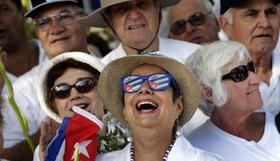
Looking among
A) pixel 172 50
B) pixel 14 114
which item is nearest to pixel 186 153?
pixel 172 50

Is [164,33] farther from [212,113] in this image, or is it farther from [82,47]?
[212,113]

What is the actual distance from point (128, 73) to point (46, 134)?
21.6 inches

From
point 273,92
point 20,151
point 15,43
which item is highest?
point 15,43

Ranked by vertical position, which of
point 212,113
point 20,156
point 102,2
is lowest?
point 20,156

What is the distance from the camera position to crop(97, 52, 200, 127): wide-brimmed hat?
13.6 feet

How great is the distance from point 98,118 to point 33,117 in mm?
1277

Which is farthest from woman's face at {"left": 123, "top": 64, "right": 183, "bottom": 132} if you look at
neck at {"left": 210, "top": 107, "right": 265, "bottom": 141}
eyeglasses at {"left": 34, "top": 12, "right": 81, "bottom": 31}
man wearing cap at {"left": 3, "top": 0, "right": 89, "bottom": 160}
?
eyeglasses at {"left": 34, "top": 12, "right": 81, "bottom": 31}

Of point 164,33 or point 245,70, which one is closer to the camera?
point 245,70

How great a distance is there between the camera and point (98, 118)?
4.44 m

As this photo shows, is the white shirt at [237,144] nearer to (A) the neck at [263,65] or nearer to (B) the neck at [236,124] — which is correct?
(B) the neck at [236,124]

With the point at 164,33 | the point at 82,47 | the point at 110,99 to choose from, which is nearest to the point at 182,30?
the point at 164,33

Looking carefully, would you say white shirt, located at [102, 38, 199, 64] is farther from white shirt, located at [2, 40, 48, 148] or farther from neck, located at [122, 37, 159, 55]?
white shirt, located at [2, 40, 48, 148]

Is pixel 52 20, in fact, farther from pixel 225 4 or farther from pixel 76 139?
pixel 76 139

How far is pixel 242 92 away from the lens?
4.54 metres
